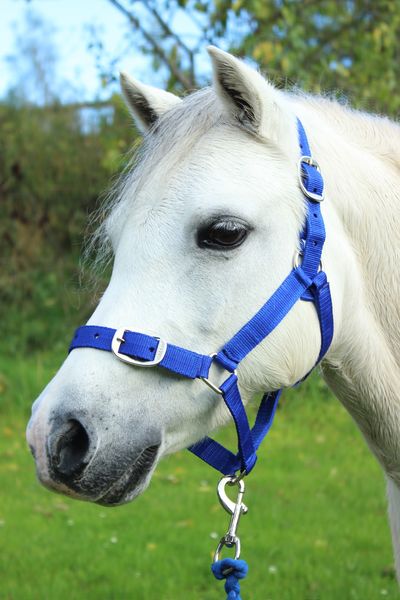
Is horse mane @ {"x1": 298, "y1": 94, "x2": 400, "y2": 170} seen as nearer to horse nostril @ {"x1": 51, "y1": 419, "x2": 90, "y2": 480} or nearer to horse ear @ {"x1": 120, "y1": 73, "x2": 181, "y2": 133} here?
horse ear @ {"x1": 120, "y1": 73, "x2": 181, "y2": 133}

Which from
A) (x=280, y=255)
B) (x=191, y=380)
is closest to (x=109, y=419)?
(x=191, y=380)

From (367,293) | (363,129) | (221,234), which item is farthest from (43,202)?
(221,234)

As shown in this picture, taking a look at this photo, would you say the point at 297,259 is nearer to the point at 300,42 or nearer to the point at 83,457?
the point at 83,457

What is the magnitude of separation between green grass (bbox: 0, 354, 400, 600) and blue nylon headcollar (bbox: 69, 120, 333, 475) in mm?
2087

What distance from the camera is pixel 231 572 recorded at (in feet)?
6.62

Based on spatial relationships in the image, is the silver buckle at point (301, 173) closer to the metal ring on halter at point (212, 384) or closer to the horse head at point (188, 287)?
the horse head at point (188, 287)

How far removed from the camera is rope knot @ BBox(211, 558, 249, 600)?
199 centimetres

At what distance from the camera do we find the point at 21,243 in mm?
9969

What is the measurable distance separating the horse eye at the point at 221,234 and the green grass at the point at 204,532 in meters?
2.57

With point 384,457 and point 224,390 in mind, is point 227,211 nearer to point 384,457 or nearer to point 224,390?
point 224,390

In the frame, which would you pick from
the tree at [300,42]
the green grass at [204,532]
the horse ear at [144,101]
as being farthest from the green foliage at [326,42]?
the horse ear at [144,101]

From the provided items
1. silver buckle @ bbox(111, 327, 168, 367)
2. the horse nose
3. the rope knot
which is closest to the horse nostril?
the horse nose

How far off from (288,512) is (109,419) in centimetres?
370

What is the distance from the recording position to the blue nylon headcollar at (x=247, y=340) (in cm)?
182
